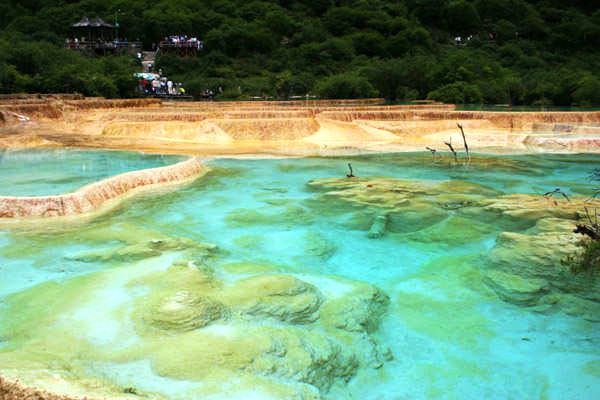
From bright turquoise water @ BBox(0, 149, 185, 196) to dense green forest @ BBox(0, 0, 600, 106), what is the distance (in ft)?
31.8

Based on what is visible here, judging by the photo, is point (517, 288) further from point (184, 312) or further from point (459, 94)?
point (459, 94)

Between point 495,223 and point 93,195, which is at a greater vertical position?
point 93,195

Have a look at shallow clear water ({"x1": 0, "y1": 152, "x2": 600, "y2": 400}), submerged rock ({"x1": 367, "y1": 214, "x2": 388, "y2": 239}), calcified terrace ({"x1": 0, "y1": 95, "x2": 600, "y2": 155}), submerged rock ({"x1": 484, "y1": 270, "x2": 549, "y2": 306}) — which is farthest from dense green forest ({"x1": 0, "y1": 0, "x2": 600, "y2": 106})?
submerged rock ({"x1": 484, "y1": 270, "x2": 549, "y2": 306})

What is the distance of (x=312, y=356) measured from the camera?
153 inches

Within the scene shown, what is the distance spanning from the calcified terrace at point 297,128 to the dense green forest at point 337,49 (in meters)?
4.61

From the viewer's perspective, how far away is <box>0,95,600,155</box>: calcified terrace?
1447 centimetres

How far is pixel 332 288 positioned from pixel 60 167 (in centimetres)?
692

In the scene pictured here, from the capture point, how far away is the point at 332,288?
204 inches

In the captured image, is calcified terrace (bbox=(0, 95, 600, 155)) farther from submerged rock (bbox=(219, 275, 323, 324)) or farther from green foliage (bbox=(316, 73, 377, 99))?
submerged rock (bbox=(219, 275, 323, 324))

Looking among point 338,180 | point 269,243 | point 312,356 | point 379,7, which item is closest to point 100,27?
point 379,7

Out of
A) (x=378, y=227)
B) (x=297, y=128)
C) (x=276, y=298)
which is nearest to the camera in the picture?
(x=276, y=298)

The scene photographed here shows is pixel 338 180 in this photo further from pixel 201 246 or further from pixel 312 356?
pixel 312 356

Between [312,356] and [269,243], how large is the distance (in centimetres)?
289

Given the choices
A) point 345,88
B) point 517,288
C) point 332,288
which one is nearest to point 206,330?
A: point 332,288
